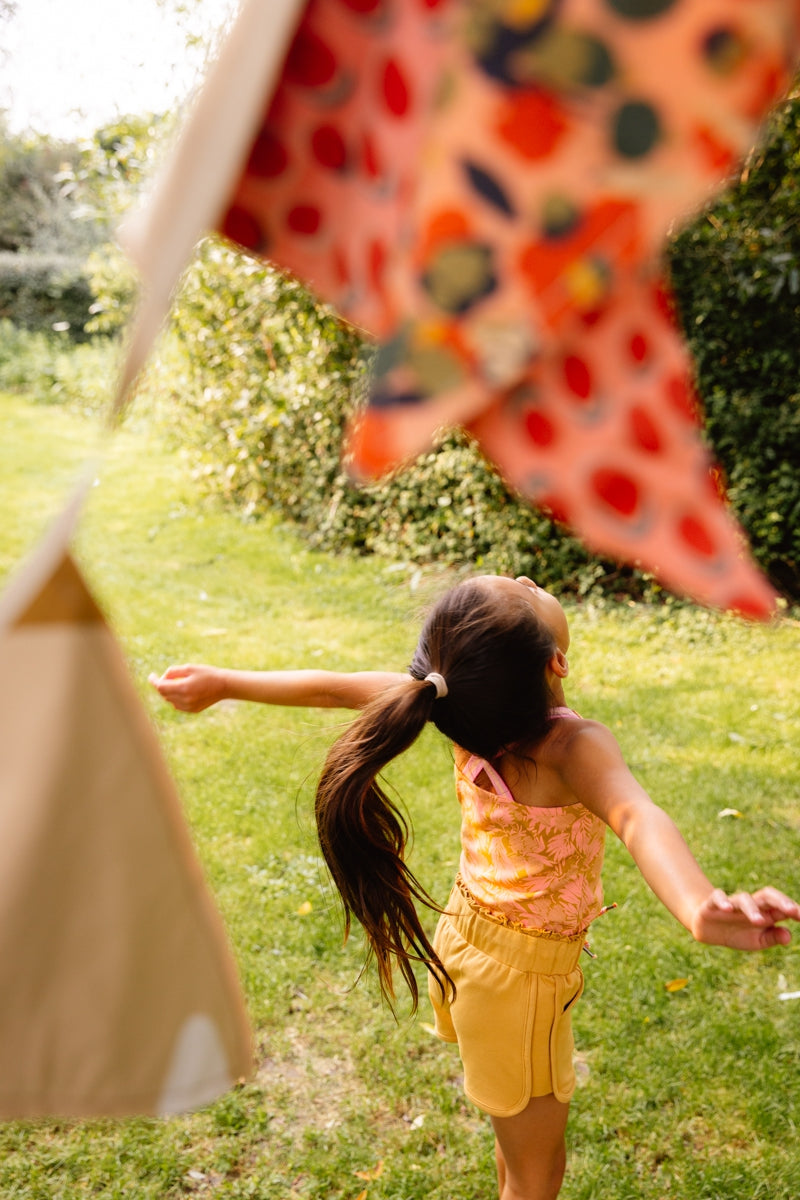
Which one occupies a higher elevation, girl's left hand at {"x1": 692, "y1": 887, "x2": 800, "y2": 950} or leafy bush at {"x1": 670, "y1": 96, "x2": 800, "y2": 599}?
girl's left hand at {"x1": 692, "y1": 887, "x2": 800, "y2": 950}

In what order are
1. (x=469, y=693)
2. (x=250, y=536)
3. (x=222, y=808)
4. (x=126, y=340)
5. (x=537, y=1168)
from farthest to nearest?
(x=250, y=536), (x=222, y=808), (x=537, y=1168), (x=469, y=693), (x=126, y=340)

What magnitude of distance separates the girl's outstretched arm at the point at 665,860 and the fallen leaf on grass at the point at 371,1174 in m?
1.17

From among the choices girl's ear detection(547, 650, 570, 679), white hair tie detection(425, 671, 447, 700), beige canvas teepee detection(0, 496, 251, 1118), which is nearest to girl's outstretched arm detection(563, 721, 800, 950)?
girl's ear detection(547, 650, 570, 679)

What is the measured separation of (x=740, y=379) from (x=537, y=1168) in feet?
16.3

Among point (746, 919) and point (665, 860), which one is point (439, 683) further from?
point (746, 919)

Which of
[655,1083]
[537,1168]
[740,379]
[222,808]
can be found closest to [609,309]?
[537,1168]

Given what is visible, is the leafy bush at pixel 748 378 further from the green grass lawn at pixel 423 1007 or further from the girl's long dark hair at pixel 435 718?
the girl's long dark hair at pixel 435 718

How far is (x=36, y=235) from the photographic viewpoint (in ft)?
9.68

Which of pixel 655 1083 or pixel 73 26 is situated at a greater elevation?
pixel 73 26

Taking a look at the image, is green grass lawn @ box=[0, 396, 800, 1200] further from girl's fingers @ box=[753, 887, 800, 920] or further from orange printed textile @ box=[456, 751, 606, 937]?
girl's fingers @ box=[753, 887, 800, 920]

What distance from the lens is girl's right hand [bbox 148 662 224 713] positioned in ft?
6.14

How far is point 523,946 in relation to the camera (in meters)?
1.89

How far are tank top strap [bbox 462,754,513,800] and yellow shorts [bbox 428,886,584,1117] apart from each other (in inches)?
9.8

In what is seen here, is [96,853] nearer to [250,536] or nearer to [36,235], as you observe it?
[36,235]
